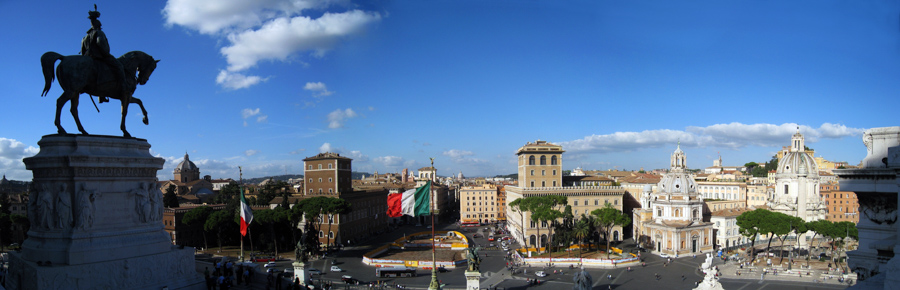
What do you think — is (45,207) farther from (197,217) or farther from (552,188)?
(552,188)

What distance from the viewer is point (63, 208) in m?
13.3

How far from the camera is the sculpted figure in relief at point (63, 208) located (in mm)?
13328

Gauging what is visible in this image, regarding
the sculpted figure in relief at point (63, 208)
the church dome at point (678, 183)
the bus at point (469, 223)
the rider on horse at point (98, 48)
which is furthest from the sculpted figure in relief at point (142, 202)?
the bus at point (469, 223)

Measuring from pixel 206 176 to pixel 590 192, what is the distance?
312 feet

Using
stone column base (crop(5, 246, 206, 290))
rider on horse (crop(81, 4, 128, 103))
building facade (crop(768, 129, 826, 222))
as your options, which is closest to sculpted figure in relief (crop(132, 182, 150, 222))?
stone column base (crop(5, 246, 206, 290))

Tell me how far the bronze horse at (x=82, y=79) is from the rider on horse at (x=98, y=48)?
0.50 ft

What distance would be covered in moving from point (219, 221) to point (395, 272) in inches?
774

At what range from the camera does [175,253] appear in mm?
15094

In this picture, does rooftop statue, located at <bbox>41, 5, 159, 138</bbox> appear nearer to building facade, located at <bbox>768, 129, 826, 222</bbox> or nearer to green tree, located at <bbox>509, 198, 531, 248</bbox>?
green tree, located at <bbox>509, 198, 531, 248</bbox>

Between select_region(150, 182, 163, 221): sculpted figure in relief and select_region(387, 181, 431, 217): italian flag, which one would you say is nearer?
select_region(150, 182, 163, 221): sculpted figure in relief

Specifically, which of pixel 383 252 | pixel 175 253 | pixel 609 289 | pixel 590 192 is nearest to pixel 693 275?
pixel 609 289

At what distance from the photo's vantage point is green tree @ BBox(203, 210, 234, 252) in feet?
156

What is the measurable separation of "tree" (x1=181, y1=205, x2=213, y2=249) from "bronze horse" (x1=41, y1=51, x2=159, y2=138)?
121ft

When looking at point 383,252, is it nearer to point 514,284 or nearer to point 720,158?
point 514,284
